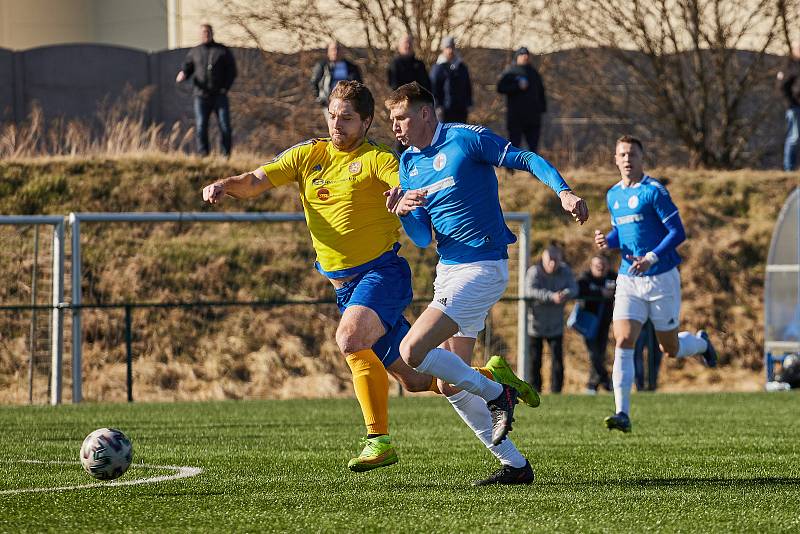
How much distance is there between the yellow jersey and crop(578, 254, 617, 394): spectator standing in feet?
34.0

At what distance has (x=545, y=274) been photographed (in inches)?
701

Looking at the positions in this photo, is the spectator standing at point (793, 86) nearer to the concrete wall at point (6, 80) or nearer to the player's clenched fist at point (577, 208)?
the concrete wall at point (6, 80)

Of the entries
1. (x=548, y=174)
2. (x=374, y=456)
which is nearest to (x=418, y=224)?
(x=548, y=174)

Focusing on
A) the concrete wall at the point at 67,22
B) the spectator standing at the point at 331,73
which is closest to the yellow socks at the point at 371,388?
the spectator standing at the point at 331,73

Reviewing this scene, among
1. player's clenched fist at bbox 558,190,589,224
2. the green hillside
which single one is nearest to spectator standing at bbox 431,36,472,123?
the green hillside

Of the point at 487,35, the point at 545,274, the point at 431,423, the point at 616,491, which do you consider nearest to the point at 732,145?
the point at 487,35

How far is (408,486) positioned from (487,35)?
17843 millimetres

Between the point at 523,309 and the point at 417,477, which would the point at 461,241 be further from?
the point at 523,309

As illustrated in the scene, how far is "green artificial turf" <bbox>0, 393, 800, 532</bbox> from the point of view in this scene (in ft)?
19.4

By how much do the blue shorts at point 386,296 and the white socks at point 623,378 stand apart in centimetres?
324

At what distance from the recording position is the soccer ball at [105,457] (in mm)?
7125

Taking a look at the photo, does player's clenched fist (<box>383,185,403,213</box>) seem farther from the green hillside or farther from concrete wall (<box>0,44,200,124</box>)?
concrete wall (<box>0,44,200,124</box>)

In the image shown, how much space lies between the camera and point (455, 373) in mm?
7016

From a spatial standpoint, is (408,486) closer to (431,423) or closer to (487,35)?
(431,423)
